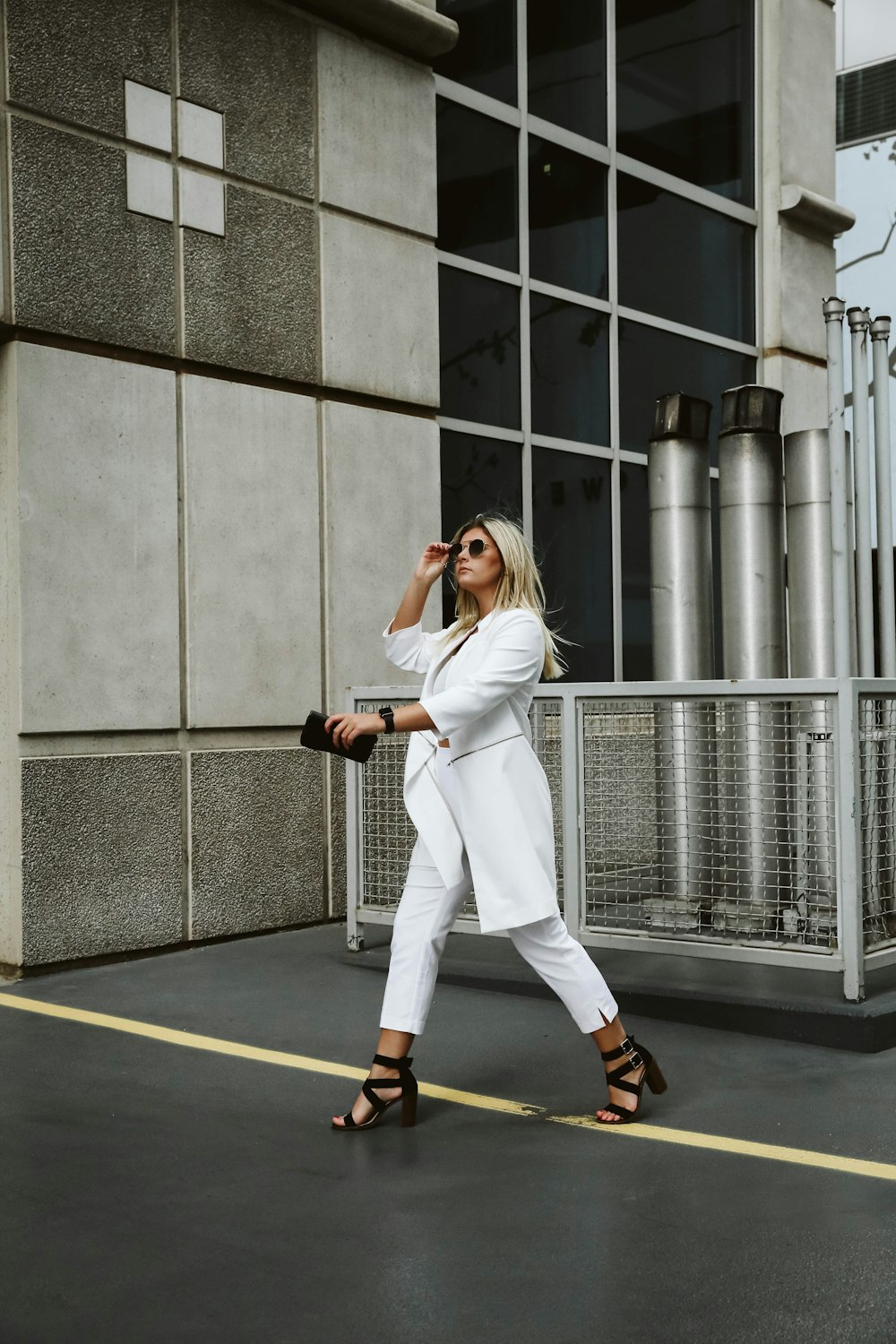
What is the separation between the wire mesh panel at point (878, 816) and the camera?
18.3 feet

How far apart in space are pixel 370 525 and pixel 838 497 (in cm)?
306

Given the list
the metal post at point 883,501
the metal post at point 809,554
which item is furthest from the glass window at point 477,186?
the metal post at point 883,501

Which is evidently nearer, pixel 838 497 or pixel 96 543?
pixel 838 497

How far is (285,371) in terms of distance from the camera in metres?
7.96

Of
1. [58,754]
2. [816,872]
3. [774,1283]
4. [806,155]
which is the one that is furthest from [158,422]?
[806,155]

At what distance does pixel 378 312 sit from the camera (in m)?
8.53

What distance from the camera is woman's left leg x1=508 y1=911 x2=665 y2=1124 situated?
4.25 metres

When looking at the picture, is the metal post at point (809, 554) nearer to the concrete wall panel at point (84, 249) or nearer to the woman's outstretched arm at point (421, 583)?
the woman's outstretched arm at point (421, 583)

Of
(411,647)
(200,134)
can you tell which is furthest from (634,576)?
(411,647)

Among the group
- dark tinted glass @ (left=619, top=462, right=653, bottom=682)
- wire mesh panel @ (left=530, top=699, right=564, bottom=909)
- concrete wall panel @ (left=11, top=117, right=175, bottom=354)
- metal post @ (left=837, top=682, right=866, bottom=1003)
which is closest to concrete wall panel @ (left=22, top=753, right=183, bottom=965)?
wire mesh panel @ (left=530, top=699, right=564, bottom=909)

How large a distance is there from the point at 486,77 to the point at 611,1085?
748 cm

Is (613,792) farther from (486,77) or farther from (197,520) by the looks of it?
(486,77)

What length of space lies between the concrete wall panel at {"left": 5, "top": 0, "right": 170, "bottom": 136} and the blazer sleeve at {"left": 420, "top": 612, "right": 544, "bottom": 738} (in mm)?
4125

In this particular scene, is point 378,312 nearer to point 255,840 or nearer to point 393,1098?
point 255,840
